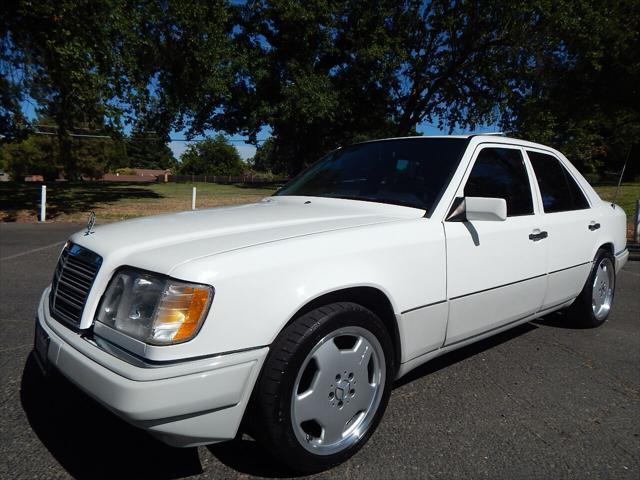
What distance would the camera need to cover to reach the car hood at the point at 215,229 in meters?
1.92

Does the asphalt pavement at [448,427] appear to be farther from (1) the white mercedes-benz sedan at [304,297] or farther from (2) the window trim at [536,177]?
(2) the window trim at [536,177]

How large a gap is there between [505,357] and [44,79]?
1493 centimetres

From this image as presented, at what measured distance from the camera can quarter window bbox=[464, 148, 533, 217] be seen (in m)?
2.93

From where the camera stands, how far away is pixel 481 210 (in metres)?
2.49

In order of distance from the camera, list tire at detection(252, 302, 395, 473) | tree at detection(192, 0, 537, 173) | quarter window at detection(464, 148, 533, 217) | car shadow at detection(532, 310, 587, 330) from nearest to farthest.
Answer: tire at detection(252, 302, 395, 473) < quarter window at detection(464, 148, 533, 217) < car shadow at detection(532, 310, 587, 330) < tree at detection(192, 0, 537, 173)

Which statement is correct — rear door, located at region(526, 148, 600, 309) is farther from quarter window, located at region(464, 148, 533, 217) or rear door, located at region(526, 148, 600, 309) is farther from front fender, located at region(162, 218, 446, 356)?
front fender, located at region(162, 218, 446, 356)

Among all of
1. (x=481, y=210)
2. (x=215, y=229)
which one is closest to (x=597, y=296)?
(x=481, y=210)

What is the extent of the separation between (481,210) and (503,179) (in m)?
0.79

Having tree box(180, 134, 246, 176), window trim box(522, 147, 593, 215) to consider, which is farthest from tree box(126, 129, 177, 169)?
window trim box(522, 147, 593, 215)

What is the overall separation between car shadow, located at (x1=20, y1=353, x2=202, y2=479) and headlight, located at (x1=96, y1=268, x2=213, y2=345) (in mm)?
437

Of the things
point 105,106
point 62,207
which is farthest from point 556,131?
point 62,207

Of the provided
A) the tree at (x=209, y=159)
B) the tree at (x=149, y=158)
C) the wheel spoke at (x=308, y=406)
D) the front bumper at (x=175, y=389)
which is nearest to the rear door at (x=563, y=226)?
the wheel spoke at (x=308, y=406)

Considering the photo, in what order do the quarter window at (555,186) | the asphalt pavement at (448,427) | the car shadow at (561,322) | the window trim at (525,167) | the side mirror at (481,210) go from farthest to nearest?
the car shadow at (561,322)
the quarter window at (555,186)
the window trim at (525,167)
the side mirror at (481,210)
the asphalt pavement at (448,427)

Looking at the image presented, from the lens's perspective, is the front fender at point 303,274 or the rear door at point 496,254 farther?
the rear door at point 496,254
